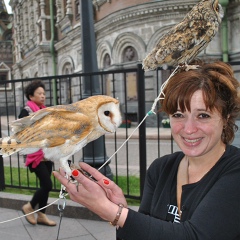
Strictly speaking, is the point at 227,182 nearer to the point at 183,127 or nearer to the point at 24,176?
the point at 183,127

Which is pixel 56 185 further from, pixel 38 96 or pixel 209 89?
pixel 209 89

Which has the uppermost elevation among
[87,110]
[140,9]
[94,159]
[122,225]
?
[140,9]

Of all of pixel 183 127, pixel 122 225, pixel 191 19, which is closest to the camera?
pixel 122 225

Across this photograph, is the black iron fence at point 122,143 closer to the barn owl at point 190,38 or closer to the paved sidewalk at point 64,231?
the barn owl at point 190,38

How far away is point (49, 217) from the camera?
4742mm

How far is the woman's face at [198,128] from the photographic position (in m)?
1.48

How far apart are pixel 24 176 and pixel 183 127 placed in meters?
5.67

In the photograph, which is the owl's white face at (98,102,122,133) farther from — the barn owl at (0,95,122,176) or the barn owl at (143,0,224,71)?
the barn owl at (143,0,224,71)

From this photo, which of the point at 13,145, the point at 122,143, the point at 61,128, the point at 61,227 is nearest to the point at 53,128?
the point at 61,128

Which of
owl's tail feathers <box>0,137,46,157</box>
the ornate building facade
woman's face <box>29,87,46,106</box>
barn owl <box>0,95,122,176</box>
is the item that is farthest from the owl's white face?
the ornate building facade

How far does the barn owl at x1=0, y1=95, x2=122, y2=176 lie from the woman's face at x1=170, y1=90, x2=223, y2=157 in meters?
0.33

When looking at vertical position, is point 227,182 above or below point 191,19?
below

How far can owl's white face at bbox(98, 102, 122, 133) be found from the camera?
143 cm

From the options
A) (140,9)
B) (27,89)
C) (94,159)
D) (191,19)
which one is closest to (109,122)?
(191,19)
